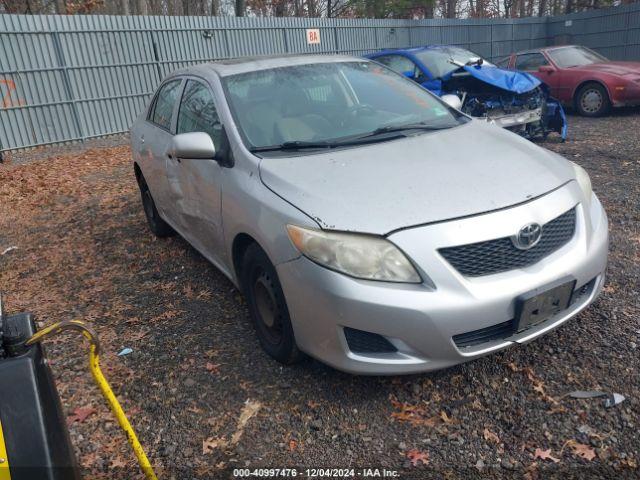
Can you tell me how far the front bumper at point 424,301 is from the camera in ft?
7.38

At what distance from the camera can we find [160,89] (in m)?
4.79

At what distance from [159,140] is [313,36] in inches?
442

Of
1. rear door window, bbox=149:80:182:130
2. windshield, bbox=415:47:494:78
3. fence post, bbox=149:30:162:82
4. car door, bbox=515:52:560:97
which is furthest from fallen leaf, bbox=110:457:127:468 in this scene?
fence post, bbox=149:30:162:82

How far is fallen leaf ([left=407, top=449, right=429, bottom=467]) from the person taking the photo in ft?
7.42

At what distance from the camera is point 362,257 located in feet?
7.55

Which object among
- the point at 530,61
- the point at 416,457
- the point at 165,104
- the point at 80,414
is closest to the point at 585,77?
the point at 530,61

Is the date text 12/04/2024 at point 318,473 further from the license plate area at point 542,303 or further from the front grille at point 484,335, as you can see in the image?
the license plate area at point 542,303

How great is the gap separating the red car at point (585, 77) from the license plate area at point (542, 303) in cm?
910

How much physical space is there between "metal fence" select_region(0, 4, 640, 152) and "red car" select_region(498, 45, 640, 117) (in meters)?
6.34

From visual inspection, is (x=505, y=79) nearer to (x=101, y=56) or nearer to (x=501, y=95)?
(x=501, y=95)

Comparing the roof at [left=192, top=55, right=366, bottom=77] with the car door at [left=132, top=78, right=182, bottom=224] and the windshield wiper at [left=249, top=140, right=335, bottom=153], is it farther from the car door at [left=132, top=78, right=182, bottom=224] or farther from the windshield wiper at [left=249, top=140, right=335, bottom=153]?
the windshield wiper at [left=249, top=140, right=335, bottom=153]

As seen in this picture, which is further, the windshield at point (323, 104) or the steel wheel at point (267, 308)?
the windshield at point (323, 104)

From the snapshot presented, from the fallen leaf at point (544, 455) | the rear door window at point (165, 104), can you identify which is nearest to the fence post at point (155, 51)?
the rear door window at point (165, 104)

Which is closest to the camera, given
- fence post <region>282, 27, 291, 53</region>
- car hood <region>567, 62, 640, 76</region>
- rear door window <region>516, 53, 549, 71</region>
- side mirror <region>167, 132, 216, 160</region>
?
side mirror <region>167, 132, 216, 160</region>
